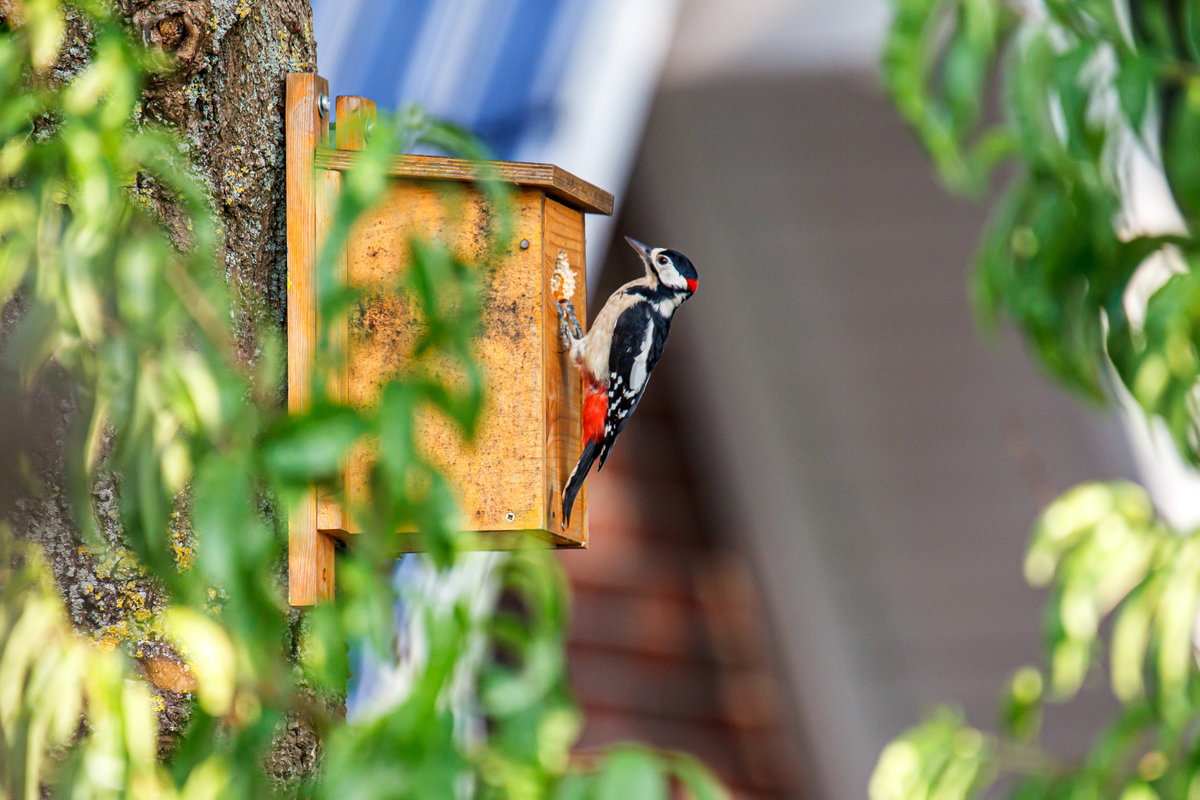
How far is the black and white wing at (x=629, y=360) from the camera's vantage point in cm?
190

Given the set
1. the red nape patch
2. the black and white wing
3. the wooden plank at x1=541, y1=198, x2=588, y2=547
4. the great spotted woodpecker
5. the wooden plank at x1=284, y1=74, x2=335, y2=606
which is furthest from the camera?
the black and white wing

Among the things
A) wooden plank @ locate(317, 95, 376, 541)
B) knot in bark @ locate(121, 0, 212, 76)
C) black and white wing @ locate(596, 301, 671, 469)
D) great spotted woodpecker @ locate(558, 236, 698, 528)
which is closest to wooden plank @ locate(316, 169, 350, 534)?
wooden plank @ locate(317, 95, 376, 541)

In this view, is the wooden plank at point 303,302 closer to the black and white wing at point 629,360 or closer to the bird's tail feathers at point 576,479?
the bird's tail feathers at point 576,479

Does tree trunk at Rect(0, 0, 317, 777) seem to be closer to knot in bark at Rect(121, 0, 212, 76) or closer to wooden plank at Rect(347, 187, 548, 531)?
knot in bark at Rect(121, 0, 212, 76)

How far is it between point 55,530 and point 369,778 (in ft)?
1.99

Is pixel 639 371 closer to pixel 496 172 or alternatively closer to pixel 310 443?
pixel 496 172

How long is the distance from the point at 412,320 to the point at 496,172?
0.21 m

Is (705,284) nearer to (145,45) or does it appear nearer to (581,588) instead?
(581,588)

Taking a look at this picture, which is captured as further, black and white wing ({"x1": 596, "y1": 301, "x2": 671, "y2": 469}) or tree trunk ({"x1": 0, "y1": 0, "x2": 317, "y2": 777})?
black and white wing ({"x1": 596, "y1": 301, "x2": 671, "y2": 469})

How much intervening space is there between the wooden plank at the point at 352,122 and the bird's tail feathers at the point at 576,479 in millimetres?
469

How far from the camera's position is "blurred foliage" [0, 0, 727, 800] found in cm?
72

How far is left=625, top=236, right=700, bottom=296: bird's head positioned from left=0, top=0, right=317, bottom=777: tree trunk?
3.00 feet

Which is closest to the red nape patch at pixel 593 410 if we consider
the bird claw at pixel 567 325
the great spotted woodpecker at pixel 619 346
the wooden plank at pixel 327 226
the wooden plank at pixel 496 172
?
the great spotted woodpecker at pixel 619 346

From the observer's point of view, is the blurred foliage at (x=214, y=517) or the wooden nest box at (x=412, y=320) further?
the wooden nest box at (x=412, y=320)
